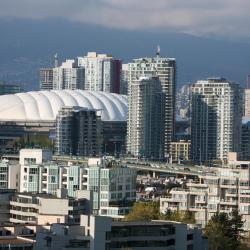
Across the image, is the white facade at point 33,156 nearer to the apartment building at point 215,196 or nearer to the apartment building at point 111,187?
the apartment building at point 111,187

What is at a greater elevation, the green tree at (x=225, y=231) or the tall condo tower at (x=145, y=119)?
the tall condo tower at (x=145, y=119)

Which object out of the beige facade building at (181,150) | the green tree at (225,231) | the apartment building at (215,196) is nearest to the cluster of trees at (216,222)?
the green tree at (225,231)

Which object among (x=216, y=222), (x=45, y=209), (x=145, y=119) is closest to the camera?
(x=216, y=222)

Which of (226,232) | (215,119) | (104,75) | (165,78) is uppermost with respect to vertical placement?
(104,75)

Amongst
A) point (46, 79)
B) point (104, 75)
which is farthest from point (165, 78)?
point (46, 79)

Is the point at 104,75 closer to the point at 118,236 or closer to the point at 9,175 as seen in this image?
the point at 9,175

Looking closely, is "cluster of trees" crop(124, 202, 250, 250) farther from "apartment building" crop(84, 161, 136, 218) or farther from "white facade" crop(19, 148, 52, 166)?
"white facade" crop(19, 148, 52, 166)
